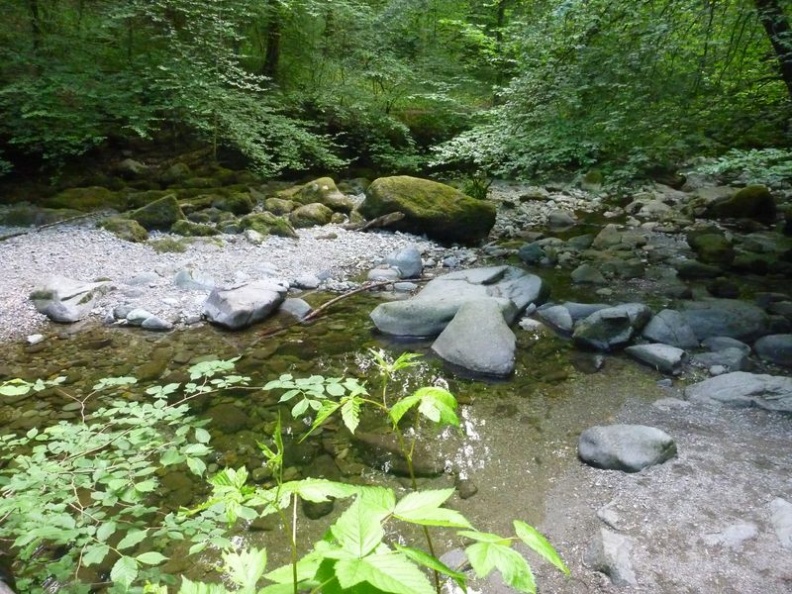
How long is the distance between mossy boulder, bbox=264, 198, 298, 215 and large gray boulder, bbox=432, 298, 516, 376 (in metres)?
5.12

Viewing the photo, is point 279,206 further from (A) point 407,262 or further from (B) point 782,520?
(B) point 782,520

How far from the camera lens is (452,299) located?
5.05m

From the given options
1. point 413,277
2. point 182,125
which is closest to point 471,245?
point 413,277

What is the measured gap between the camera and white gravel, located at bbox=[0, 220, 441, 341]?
5.16 metres

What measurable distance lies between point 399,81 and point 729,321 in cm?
865

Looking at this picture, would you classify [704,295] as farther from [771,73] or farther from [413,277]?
[413,277]

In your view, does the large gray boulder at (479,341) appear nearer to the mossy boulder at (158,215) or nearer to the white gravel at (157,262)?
the white gravel at (157,262)

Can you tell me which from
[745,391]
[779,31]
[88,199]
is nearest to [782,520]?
[745,391]

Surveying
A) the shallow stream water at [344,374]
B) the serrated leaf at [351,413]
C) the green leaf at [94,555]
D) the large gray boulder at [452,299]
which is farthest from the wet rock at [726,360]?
the green leaf at [94,555]

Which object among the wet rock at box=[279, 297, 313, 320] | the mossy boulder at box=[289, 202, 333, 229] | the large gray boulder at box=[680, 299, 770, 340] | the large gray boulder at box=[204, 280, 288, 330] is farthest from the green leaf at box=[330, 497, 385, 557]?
the mossy boulder at box=[289, 202, 333, 229]

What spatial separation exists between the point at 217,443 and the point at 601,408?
2512 mm

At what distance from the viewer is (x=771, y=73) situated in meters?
4.72

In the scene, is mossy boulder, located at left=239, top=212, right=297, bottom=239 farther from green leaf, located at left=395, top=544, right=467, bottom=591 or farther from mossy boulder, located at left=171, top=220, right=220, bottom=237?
green leaf, located at left=395, top=544, right=467, bottom=591

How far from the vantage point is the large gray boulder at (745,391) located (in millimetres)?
3352
